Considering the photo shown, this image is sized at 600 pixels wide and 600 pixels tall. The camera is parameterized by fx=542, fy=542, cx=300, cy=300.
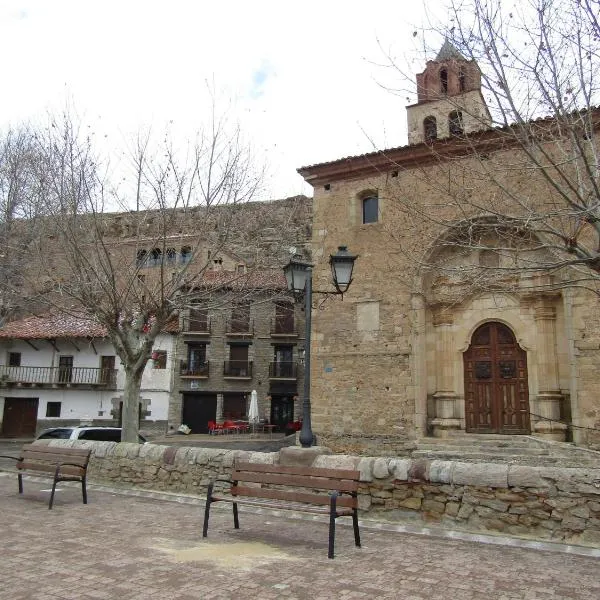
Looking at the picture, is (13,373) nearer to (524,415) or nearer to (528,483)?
(524,415)

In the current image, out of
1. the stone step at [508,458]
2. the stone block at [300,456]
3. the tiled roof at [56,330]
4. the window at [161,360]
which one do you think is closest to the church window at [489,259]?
the stone step at [508,458]

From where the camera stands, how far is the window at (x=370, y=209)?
51.1 ft

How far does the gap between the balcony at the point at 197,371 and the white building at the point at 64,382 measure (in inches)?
32.0

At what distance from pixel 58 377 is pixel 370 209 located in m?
20.2

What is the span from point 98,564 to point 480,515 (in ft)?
12.8

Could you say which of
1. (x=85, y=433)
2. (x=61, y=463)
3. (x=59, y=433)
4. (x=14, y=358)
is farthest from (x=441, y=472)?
(x=14, y=358)

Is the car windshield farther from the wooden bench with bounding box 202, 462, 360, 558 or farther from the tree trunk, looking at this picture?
the wooden bench with bounding box 202, 462, 360, 558

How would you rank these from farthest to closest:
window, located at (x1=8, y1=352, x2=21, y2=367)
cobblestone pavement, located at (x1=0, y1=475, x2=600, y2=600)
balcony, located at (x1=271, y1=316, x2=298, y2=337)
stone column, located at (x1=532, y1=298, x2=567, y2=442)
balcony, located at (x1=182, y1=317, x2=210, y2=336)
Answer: balcony, located at (x1=271, y1=316, x2=298, y2=337)
balcony, located at (x1=182, y1=317, x2=210, y2=336)
window, located at (x1=8, y1=352, x2=21, y2=367)
stone column, located at (x1=532, y1=298, x2=567, y2=442)
cobblestone pavement, located at (x1=0, y1=475, x2=600, y2=600)

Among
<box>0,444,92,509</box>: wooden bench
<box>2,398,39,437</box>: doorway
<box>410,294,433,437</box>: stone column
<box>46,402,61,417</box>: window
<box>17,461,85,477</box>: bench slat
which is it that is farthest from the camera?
<box>46,402,61,417</box>: window

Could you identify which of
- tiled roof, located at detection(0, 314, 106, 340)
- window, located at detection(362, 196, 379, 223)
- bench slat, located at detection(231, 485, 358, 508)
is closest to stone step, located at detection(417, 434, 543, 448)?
window, located at detection(362, 196, 379, 223)

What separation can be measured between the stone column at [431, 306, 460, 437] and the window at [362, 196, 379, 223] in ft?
10.5

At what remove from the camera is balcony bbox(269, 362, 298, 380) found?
1169 inches

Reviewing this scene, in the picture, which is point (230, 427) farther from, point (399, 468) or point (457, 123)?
point (457, 123)

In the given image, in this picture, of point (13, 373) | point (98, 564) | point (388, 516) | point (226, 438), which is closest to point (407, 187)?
point (388, 516)
